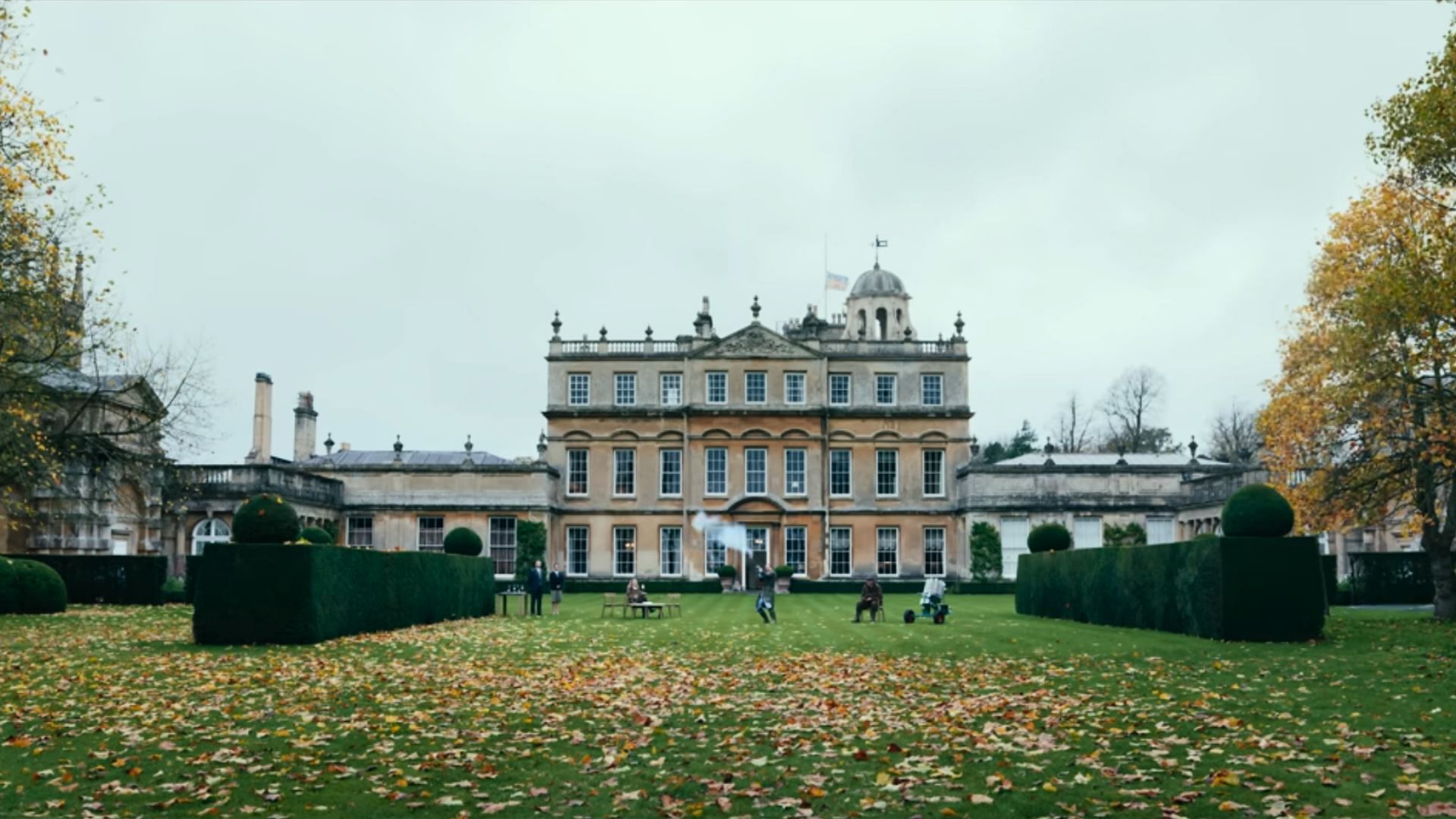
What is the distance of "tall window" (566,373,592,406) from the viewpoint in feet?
181

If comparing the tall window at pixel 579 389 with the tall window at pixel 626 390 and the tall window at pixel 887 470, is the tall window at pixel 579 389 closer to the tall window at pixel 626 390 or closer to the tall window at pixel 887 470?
the tall window at pixel 626 390

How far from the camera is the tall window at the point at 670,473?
5488 centimetres

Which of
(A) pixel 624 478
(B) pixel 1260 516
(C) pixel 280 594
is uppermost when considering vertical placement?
(A) pixel 624 478

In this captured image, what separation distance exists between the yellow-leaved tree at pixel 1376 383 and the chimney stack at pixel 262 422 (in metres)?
37.8

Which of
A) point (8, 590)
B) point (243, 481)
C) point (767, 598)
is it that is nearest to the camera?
point (8, 590)

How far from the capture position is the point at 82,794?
816cm

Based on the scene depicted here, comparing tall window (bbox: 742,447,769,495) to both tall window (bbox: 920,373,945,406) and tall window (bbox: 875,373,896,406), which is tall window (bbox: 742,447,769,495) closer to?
tall window (bbox: 875,373,896,406)

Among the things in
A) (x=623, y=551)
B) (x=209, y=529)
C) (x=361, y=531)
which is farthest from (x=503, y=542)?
(x=209, y=529)

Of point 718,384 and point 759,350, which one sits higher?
point 759,350

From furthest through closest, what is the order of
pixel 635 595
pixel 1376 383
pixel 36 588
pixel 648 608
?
pixel 635 595, pixel 648 608, pixel 36 588, pixel 1376 383

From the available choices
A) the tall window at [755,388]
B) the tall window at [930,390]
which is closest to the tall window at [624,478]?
the tall window at [755,388]

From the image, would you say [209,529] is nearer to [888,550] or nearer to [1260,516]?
[888,550]

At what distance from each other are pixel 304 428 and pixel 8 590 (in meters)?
29.7

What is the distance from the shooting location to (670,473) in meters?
55.0
